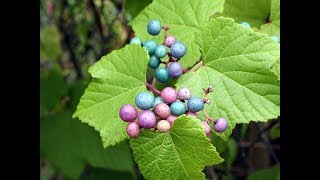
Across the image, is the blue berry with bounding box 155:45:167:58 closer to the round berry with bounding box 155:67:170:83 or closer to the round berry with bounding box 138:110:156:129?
the round berry with bounding box 155:67:170:83

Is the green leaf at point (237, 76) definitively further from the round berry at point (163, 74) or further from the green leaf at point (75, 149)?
the green leaf at point (75, 149)

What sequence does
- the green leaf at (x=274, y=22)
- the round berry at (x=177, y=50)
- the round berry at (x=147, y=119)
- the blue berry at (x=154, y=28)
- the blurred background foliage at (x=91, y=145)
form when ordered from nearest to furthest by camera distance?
the round berry at (x=147, y=119) → the round berry at (x=177, y=50) → the blue berry at (x=154, y=28) → the green leaf at (x=274, y=22) → the blurred background foliage at (x=91, y=145)

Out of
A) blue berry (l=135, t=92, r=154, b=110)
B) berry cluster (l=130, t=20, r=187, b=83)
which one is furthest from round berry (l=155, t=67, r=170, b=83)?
blue berry (l=135, t=92, r=154, b=110)

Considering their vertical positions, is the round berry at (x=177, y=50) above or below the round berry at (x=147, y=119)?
above

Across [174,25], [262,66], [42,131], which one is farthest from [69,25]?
[262,66]

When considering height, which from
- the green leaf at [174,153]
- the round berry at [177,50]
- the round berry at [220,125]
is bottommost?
the green leaf at [174,153]

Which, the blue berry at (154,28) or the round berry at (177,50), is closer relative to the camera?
the round berry at (177,50)

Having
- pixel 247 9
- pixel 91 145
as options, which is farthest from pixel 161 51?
pixel 91 145

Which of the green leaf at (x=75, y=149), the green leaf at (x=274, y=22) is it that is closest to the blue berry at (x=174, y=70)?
the green leaf at (x=274, y=22)

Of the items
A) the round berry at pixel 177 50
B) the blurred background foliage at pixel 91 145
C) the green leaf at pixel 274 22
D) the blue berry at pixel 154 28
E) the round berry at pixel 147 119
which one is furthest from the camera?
the blurred background foliage at pixel 91 145

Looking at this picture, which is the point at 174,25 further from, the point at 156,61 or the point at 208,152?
the point at 208,152
